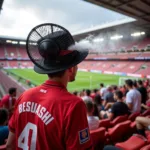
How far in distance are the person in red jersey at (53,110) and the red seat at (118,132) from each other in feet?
7.40

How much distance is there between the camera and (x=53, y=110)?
0.90 metres

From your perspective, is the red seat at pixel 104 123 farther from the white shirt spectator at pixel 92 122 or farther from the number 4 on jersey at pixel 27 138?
the number 4 on jersey at pixel 27 138

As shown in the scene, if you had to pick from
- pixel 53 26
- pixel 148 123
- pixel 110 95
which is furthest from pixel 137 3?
pixel 53 26

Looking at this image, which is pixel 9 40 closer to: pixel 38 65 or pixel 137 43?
pixel 137 43

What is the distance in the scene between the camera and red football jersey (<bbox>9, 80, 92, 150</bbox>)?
2.79ft

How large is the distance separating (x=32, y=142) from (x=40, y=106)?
22cm

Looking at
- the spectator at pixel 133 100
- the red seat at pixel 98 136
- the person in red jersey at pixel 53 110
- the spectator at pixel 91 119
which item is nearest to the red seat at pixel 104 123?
the spectator at pixel 91 119

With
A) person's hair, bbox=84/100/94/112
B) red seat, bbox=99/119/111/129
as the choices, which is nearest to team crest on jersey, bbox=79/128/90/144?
person's hair, bbox=84/100/94/112

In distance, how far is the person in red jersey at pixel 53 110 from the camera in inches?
33.8

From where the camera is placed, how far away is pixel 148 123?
298 centimetres

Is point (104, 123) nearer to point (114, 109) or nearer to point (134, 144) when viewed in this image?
point (114, 109)

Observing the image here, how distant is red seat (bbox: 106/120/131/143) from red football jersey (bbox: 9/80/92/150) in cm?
229

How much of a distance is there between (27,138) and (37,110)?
189 millimetres

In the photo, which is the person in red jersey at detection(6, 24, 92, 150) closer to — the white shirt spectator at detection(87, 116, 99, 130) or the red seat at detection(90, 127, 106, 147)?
the red seat at detection(90, 127, 106, 147)
